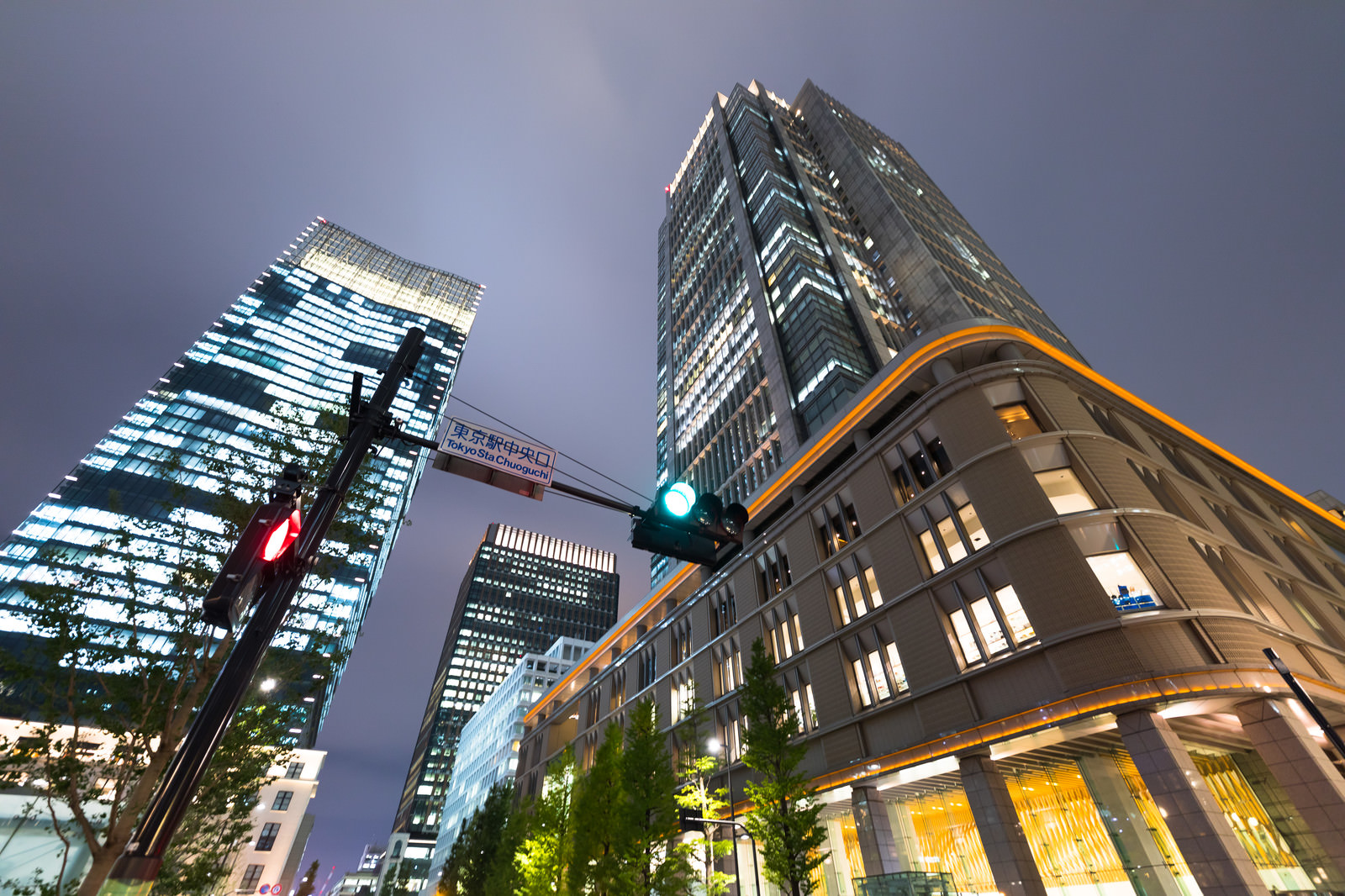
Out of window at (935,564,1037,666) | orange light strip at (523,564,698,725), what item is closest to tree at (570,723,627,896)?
window at (935,564,1037,666)

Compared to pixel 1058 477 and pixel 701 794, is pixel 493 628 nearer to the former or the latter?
pixel 701 794

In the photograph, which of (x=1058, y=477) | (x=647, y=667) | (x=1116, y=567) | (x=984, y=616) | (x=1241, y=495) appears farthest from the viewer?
(x=647, y=667)

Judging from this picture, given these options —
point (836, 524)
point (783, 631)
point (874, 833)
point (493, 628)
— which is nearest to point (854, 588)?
point (836, 524)

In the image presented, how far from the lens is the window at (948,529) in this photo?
71.8 feet

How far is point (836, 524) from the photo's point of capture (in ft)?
95.3

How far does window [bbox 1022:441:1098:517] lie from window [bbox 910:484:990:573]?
8.86 ft

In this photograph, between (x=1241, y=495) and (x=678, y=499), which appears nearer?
(x=678, y=499)

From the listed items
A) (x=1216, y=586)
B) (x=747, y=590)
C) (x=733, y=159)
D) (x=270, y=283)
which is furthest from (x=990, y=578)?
(x=270, y=283)

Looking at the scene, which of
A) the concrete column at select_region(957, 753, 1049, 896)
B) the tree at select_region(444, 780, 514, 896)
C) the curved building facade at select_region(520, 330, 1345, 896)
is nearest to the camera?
the curved building facade at select_region(520, 330, 1345, 896)

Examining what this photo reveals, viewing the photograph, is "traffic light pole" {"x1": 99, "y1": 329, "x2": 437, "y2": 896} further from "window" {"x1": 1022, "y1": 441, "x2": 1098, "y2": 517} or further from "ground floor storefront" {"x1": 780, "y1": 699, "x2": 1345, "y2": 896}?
"window" {"x1": 1022, "y1": 441, "x2": 1098, "y2": 517}

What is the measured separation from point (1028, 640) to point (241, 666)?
2135 centimetres

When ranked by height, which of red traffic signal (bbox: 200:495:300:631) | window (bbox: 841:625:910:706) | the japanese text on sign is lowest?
red traffic signal (bbox: 200:495:300:631)

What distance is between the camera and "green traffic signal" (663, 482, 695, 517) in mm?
6285

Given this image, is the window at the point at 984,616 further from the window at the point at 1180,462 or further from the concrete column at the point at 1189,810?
the window at the point at 1180,462
